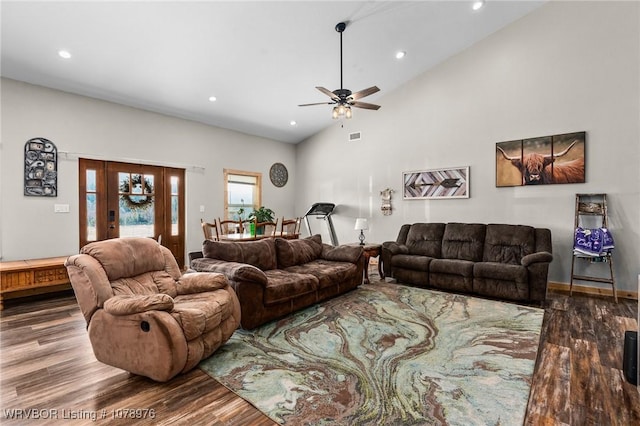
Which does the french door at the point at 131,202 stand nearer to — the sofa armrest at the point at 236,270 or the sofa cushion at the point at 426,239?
the sofa armrest at the point at 236,270

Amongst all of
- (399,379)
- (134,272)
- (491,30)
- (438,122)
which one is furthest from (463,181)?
(134,272)

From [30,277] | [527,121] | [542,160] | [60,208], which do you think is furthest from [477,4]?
[30,277]

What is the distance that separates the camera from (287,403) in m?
1.91

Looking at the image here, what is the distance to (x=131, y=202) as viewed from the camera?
5336 millimetres

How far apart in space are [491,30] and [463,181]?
95.0 inches

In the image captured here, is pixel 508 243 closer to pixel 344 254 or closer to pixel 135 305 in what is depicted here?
pixel 344 254

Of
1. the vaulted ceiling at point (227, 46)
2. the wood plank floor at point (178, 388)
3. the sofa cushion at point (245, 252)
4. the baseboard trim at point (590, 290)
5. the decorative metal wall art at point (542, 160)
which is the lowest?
the wood plank floor at point (178, 388)

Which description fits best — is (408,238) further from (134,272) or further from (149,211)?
(149,211)

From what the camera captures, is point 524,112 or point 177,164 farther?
point 177,164

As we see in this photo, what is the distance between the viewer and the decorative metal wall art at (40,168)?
4.26 meters

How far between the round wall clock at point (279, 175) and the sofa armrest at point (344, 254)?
134 inches

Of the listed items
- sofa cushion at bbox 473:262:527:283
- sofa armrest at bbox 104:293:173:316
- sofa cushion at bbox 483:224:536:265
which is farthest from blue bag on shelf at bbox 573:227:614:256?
sofa armrest at bbox 104:293:173:316

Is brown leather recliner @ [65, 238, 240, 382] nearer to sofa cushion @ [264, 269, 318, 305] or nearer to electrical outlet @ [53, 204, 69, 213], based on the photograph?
sofa cushion @ [264, 269, 318, 305]

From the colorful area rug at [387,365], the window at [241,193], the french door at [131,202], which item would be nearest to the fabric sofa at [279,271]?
the colorful area rug at [387,365]
